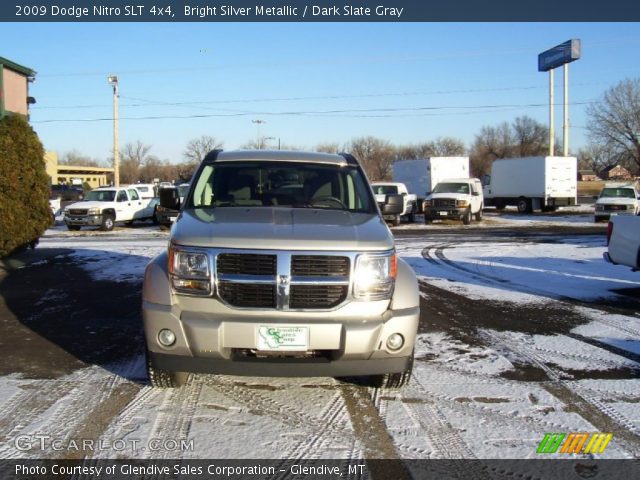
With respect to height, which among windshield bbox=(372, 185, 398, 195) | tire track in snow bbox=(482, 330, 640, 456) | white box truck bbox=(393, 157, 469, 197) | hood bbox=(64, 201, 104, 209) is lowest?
tire track in snow bbox=(482, 330, 640, 456)

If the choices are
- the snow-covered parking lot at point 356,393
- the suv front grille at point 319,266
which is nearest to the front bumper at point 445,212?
the snow-covered parking lot at point 356,393

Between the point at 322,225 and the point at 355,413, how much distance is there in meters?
1.43

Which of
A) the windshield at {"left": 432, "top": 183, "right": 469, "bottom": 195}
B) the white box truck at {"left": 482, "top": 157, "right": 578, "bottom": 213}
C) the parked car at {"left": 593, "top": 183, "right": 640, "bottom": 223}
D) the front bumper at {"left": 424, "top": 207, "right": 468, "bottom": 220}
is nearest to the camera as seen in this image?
the front bumper at {"left": 424, "top": 207, "right": 468, "bottom": 220}

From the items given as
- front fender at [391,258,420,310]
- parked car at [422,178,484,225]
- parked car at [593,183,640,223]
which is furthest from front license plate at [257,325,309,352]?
parked car at [593,183,640,223]

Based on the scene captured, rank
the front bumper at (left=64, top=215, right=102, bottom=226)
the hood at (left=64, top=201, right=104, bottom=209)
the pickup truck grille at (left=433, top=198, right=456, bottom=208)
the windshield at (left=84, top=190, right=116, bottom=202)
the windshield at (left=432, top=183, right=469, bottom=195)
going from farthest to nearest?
the windshield at (left=432, top=183, right=469, bottom=195) → the pickup truck grille at (left=433, top=198, right=456, bottom=208) → the windshield at (left=84, top=190, right=116, bottom=202) → the hood at (left=64, top=201, right=104, bottom=209) → the front bumper at (left=64, top=215, right=102, bottom=226)

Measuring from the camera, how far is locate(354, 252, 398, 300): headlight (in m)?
4.25

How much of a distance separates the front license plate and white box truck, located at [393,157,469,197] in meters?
29.6

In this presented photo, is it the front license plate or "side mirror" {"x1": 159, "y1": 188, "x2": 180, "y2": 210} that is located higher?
"side mirror" {"x1": 159, "y1": 188, "x2": 180, "y2": 210}

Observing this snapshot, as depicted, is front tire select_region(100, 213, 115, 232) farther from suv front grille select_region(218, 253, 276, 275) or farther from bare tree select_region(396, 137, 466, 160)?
bare tree select_region(396, 137, 466, 160)

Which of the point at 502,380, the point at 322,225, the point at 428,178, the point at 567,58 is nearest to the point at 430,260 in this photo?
the point at 502,380

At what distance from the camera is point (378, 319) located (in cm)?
426

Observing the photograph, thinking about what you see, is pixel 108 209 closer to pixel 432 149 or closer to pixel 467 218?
pixel 467 218

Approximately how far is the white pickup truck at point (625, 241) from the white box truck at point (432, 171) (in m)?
23.6

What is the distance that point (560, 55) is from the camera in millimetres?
56438
